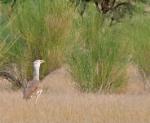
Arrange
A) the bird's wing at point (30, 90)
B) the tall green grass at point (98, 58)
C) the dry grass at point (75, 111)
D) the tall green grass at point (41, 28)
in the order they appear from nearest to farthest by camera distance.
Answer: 1. the dry grass at point (75, 111)
2. the bird's wing at point (30, 90)
3. the tall green grass at point (98, 58)
4. the tall green grass at point (41, 28)

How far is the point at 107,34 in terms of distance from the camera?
54.3 feet

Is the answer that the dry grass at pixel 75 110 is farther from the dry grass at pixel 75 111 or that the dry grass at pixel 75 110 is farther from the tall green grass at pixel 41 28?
the tall green grass at pixel 41 28

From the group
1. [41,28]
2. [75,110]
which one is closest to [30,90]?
[75,110]

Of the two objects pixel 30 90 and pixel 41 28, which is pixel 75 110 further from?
pixel 41 28

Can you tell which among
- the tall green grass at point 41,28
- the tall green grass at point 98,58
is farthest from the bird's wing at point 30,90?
the tall green grass at point 41,28

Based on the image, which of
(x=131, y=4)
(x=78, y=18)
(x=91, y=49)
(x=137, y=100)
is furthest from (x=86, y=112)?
(x=131, y=4)

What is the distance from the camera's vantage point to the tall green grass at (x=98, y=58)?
53.9ft

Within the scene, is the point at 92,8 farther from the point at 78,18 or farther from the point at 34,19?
the point at 34,19

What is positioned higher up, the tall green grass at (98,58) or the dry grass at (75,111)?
the dry grass at (75,111)

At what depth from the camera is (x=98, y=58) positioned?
1647cm

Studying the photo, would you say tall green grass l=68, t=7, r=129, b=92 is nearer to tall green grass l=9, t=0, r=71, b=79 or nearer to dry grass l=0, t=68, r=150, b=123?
tall green grass l=9, t=0, r=71, b=79

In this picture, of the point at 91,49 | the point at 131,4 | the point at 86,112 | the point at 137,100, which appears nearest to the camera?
the point at 86,112

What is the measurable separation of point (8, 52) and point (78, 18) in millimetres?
2394

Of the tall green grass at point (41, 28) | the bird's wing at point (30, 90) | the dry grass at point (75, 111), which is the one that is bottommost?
the tall green grass at point (41, 28)
